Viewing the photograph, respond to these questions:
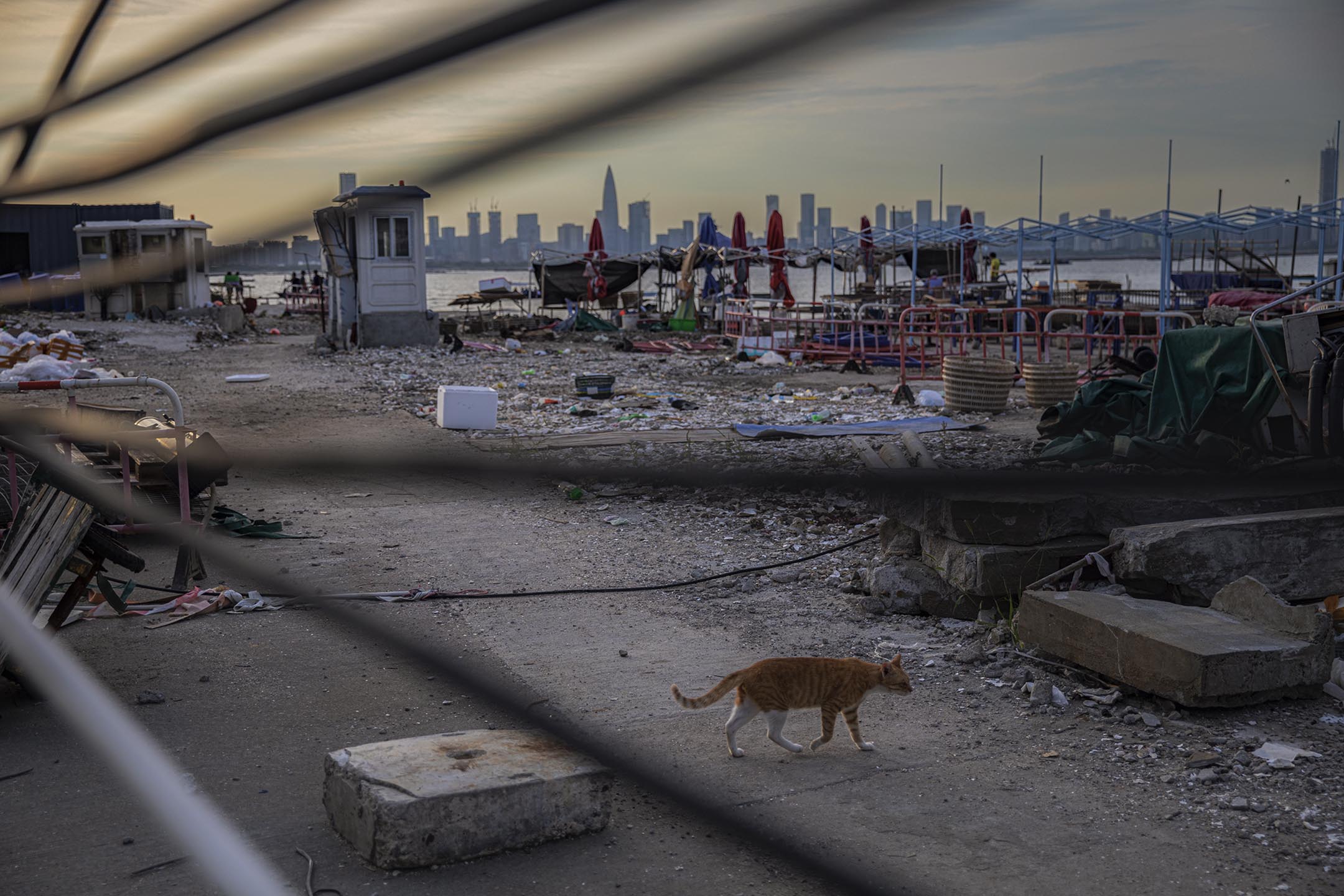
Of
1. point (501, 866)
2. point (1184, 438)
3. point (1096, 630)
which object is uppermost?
point (1184, 438)

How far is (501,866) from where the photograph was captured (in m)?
3.12

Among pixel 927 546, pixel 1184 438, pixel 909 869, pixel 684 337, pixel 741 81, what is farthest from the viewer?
pixel 684 337

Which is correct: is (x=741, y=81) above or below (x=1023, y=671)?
above

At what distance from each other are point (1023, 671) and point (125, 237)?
3.52 metres

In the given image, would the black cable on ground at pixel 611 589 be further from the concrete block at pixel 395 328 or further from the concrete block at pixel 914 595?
the concrete block at pixel 395 328

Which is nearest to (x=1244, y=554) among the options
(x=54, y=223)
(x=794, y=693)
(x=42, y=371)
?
(x=794, y=693)

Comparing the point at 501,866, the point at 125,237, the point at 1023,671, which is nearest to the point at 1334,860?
the point at 1023,671

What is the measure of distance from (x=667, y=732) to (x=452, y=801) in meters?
1.10

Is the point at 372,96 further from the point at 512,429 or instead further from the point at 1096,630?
the point at 512,429

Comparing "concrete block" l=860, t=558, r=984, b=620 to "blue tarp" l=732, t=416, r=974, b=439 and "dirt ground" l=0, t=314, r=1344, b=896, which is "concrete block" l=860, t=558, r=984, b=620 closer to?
"dirt ground" l=0, t=314, r=1344, b=896

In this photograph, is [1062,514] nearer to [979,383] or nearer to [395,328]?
[979,383]

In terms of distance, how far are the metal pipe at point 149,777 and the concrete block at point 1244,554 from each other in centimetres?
479

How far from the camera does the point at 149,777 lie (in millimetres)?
457

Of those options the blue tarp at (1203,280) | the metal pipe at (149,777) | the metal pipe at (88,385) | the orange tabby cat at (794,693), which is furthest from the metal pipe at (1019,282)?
the metal pipe at (149,777)
